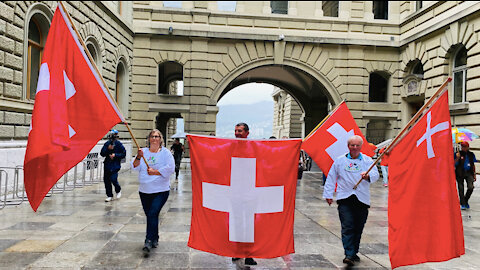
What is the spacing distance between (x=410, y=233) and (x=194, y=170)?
2.59 meters

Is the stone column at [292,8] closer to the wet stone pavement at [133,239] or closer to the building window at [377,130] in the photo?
the building window at [377,130]

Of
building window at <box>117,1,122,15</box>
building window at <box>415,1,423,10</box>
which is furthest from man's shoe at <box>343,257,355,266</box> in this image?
building window at <box>415,1,423,10</box>

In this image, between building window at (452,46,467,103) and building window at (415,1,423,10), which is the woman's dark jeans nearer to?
building window at (452,46,467,103)

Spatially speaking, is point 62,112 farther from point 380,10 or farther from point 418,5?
point 380,10

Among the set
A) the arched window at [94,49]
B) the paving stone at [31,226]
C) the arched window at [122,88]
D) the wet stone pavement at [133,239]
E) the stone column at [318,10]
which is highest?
the stone column at [318,10]

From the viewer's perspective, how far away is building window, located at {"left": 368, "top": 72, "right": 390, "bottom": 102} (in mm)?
21953

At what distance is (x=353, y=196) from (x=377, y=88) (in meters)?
18.7

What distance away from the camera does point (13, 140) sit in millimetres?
9812

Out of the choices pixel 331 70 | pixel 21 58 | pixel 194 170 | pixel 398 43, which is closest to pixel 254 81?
pixel 331 70

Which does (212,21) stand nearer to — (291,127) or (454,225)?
(454,225)

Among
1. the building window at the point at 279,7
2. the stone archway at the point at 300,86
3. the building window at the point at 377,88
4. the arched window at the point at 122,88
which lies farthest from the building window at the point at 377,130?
the arched window at the point at 122,88

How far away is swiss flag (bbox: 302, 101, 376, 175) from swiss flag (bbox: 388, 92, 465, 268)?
5.67 feet

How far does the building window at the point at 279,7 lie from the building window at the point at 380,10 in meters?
4.88

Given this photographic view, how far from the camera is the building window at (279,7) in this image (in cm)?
2175
